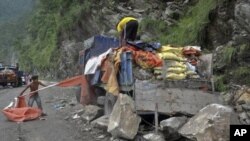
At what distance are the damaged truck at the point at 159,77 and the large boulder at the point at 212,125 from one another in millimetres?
1141

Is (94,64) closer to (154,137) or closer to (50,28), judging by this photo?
(154,137)

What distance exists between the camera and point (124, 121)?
377 inches

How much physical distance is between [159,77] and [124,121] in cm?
161

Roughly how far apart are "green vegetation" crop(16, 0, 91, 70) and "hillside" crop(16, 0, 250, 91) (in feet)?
0.41

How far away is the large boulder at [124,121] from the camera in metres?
9.55

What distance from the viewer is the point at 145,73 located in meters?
10.9

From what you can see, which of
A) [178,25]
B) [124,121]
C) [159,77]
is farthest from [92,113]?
[178,25]

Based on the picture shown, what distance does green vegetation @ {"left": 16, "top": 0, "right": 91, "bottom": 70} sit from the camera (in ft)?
122

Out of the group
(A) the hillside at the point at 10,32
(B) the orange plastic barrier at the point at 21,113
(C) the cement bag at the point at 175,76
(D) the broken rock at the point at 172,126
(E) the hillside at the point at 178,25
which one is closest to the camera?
(D) the broken rock at the point at 172,126

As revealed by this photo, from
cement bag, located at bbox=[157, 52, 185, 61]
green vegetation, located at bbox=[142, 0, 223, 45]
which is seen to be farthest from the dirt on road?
green vegetation, located at bbox=[142, 0, 223, 45]

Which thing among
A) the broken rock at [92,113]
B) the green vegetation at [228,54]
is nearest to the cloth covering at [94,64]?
the broken rock at [92,113]

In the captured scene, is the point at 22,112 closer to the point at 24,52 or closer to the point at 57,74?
the point at 57,74

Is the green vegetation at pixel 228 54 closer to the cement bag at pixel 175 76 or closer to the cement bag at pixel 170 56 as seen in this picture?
the cement bag at pixel 170 56

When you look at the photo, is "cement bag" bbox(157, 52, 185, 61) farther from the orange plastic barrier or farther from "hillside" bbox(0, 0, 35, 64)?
"hillside" bbox(0, 0, 35, 64)
